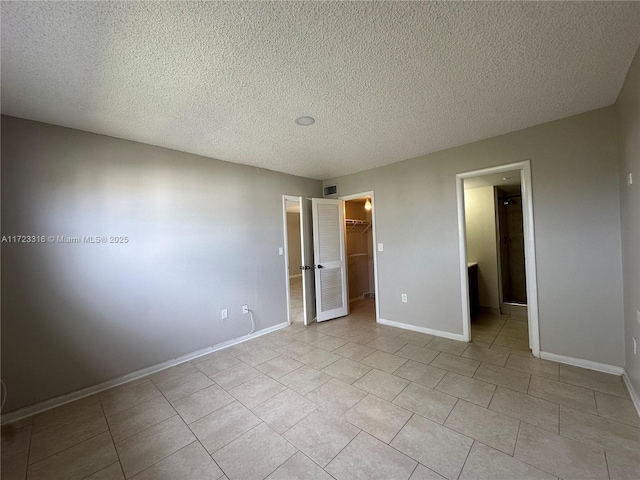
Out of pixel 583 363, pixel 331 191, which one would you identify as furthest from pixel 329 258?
pixel 583 363

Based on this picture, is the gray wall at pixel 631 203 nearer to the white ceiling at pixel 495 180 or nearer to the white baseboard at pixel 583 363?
the white baseboard at pixel 583 363

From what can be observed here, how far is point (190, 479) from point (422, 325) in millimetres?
3014

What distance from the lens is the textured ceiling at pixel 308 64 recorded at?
1.26 meters

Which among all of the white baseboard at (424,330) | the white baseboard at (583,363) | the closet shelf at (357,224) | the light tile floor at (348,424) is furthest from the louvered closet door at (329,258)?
the white baseboard at (583,363)

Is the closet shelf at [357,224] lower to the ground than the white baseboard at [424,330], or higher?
higher

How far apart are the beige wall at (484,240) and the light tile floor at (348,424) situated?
5.60ft

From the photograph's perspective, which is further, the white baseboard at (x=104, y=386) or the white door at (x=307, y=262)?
the white door at (x=307, y=262)

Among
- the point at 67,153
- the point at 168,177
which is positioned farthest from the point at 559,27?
the point at 67,153

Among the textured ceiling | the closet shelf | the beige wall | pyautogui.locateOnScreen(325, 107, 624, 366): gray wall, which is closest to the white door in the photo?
the closet shelf

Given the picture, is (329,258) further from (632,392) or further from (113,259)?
(632,392)

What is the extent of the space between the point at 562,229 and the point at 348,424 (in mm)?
2707

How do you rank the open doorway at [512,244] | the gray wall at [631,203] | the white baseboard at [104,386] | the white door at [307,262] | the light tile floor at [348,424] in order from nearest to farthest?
1. the light tile floor at [348,424]
2. the gray wall at [631,203]
3. the white baseboard at [104,386]
4. the white door at [307,262]
5. the open doorway at [512,244]

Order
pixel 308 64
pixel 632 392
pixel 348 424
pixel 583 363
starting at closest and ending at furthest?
pixel 308 64 → pixel 348 424 → pixel 632 392 → pixel 583 363

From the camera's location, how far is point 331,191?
458cm
